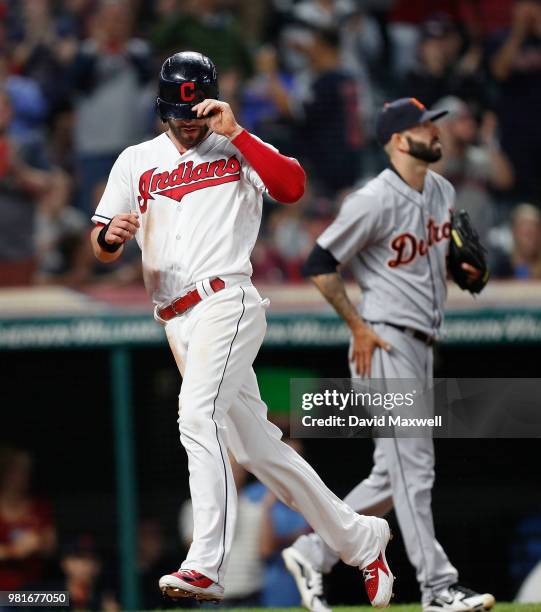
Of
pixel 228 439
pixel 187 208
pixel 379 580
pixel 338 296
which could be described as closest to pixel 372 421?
pixel 338 296

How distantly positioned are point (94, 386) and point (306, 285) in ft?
4.57

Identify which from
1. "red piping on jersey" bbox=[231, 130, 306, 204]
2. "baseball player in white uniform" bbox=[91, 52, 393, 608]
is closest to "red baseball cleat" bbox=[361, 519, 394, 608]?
"baseball player in white uniform" bbox=[91, 52, 393, 608]

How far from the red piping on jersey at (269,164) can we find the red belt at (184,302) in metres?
0.33

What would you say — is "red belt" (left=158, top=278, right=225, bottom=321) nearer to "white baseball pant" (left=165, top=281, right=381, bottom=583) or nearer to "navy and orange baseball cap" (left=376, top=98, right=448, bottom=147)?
"white baseball pant" (left=165, top=281, right=381, bottom=583)

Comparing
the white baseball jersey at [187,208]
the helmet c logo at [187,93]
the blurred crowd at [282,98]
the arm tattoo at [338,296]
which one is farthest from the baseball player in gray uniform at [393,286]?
the blurred crowd at [282,98]

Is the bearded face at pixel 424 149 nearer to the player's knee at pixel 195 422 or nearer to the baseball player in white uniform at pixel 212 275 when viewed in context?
the baseball player in white uniform at pixel 212 275

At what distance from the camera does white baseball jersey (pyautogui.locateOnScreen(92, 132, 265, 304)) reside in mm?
3896

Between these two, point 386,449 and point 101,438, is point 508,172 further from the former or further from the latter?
point 386,449

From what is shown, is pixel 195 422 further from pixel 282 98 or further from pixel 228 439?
pixel 282 98

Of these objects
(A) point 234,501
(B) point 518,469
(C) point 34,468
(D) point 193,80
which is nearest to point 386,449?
(A) point 234,501

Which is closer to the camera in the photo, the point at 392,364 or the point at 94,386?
the point at 392,364

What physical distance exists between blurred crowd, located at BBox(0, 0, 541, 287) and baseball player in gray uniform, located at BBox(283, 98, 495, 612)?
3.12 metres

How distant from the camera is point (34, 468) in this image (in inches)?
283

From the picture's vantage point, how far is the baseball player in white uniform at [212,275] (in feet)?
12.3
